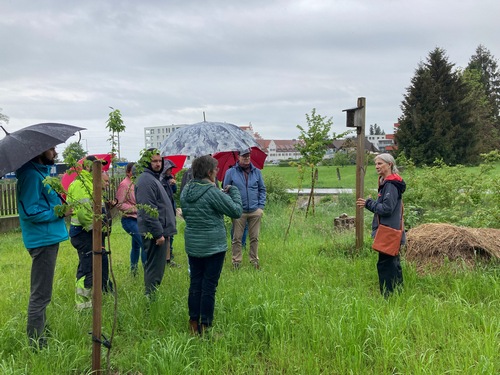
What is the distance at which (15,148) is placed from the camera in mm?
2633

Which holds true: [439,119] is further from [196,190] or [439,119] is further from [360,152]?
[196,190]

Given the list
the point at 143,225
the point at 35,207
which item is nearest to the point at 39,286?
the point at 35,207

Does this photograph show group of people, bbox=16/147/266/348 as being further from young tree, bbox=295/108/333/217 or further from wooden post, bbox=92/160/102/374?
Answer: young tree, bbox=295/108/333/217

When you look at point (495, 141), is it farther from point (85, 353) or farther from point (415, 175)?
point (85, 353)

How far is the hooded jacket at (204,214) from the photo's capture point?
353 centimetres

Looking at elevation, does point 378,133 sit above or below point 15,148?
above

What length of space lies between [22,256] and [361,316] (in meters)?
6.35

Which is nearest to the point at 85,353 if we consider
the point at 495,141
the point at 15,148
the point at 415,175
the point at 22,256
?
the point at 15,148

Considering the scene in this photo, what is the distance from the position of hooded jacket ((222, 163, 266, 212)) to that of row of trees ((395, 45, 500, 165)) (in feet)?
97.0

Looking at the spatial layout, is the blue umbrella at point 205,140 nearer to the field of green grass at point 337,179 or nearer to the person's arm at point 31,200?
the person's arm at point 31,200

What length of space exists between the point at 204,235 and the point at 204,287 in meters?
0.47

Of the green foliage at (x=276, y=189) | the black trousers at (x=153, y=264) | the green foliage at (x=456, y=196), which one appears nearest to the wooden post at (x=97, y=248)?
the black trousers at (x=153, y=264)

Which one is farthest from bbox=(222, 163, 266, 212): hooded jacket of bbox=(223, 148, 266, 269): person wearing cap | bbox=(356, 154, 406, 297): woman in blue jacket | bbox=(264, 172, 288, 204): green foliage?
bbox=(264, 172, 288, 204): green foliage

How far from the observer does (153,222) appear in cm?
401
